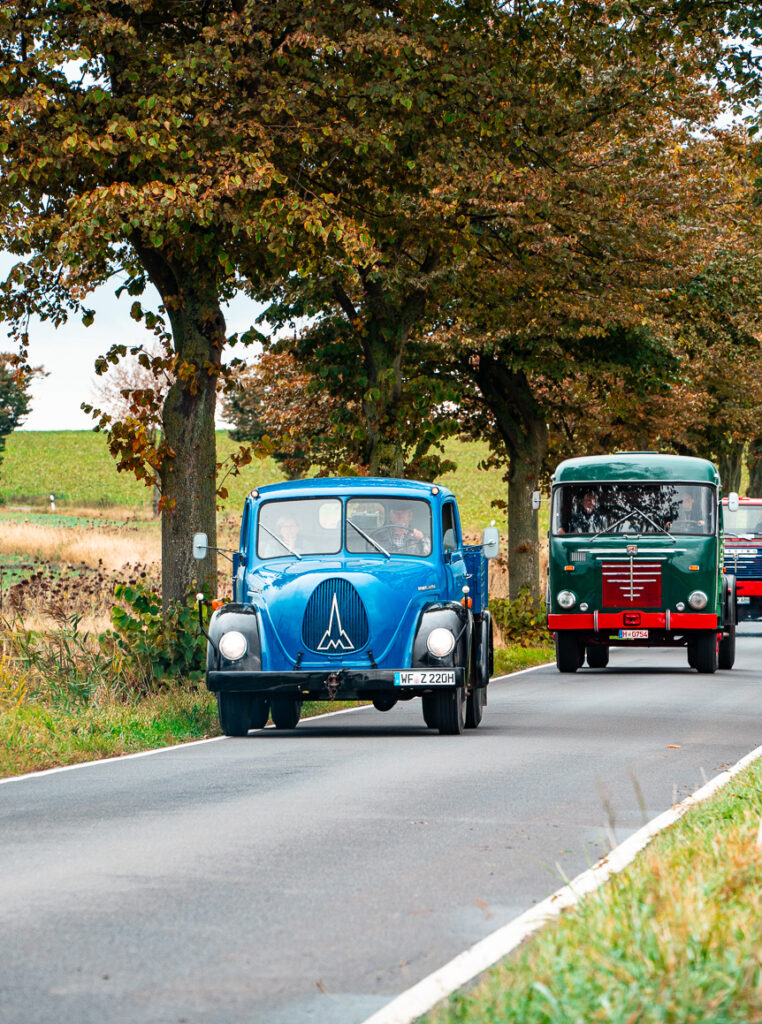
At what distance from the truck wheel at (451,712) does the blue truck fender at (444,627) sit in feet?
1.21

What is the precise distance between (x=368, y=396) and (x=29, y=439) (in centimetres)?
11194

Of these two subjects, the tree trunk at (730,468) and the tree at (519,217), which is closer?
the tree at (519,217)

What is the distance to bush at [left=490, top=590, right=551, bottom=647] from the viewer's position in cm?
3130

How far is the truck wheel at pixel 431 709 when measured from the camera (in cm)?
1549

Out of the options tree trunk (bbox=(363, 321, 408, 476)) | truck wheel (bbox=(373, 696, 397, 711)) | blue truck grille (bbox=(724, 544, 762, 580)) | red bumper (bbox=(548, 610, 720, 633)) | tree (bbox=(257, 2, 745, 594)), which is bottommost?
truck wheel (bbox=(373, 696, 397, 711))

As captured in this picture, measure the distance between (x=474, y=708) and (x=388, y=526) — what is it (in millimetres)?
1915

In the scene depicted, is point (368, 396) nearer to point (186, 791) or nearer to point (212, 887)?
point (186, 791)

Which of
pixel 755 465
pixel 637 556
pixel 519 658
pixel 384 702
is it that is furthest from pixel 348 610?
pixel 755 465

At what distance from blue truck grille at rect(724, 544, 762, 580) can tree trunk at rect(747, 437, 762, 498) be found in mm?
17591

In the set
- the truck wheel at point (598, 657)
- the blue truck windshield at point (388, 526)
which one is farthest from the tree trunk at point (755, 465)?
the blue truck windshield at point (388, 526)

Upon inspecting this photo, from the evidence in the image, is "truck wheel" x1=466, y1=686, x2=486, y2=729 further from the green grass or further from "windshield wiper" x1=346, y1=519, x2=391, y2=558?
the green grass

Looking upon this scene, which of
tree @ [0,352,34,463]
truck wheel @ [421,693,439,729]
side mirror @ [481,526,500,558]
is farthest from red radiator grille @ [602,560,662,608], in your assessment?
tree @ [0,352,34,463]

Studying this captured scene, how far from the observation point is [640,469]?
83.2ft

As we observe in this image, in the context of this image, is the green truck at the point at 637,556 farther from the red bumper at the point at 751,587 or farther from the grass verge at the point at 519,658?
the red bumper at the point at 751,587
